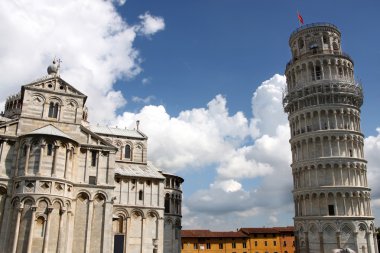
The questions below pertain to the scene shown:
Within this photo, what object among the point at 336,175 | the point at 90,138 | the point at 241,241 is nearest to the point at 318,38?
the point at 336,175

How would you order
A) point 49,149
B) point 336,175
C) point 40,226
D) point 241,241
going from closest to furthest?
point 40,226, point 49,149, point 336,175, point 241,241

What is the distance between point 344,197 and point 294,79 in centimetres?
1831

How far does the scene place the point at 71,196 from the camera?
31516mm

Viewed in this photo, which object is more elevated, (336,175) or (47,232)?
(336,175)

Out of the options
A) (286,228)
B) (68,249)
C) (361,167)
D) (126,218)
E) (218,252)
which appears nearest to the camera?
(68,249)

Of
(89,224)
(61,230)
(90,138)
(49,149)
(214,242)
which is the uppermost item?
(90,138)

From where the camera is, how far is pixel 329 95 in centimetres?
4762

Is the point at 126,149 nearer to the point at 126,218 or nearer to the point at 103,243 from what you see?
the point at 126,218

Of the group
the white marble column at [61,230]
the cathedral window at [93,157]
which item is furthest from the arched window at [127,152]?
the white marble column at [61,230]

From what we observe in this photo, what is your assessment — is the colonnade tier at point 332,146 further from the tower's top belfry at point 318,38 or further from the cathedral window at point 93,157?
the cathedral window at point 93,157

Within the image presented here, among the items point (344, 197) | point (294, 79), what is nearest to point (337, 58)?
point (294, 79)

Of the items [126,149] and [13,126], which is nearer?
[13,126]

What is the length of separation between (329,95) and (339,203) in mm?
14316

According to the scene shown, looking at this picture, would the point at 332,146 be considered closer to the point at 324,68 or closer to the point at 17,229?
the point at 324,68
